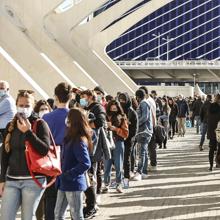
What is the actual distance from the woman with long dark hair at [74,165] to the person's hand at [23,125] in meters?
0.59

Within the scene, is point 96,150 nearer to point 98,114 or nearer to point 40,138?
point 98,114

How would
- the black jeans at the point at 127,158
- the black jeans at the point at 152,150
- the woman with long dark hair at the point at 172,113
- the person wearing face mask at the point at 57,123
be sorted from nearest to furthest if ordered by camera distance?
the person wearing face mask at the point at 57,123, the black jeans at the point at 127,158, the black jeans at the point at 152,150, the woman with long dark hair at the point at 172,113

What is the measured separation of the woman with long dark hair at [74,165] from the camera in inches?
214

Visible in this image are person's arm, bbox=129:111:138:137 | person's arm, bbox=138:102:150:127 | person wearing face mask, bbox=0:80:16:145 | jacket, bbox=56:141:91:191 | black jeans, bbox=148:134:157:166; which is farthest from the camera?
black jeans, bbox=148:134:157:166

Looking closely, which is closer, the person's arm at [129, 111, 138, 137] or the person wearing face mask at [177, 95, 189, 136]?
the person's arm at [129, 111, 138, 137]

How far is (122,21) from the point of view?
107 feet

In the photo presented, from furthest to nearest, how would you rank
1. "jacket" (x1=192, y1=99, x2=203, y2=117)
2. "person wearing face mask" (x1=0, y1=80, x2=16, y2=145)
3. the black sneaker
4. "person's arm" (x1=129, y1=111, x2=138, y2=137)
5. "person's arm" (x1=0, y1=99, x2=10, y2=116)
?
"jacket" (x1=192, y1=99, x2=203, y2=117) < "person's arm" (x1=129, y1=111, x2=138, y2=137) < "person's arm" (x1=0, y1=99, x2=10, y2=116) < "person wearing face mask" (x1=0, y1=80, x2=16, y2=145) < the black sneaker

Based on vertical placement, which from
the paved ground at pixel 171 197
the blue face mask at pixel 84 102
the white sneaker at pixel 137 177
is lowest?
the paved ground at pixel 171 197

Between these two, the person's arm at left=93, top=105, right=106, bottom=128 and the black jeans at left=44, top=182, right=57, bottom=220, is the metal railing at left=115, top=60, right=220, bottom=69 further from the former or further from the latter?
the black jeans at left=44, top=182, right=57, bottom=220

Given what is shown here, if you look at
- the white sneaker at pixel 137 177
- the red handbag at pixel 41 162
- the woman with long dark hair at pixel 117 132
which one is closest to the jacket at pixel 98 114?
the woman with long dark hair at pixel 117 132

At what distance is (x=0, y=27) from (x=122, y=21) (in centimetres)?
1461

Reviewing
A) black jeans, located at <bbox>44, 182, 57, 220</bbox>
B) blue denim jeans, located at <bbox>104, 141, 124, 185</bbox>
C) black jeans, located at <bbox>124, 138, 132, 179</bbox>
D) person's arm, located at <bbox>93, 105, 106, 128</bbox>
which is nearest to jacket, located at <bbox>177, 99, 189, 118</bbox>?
black jeans, located at <bbox>124, 138, 132, 179</bbox>

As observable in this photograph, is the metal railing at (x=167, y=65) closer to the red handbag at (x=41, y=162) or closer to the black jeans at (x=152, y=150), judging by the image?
the black jeans at (x=152, y=150)

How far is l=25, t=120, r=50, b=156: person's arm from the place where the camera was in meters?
4.95
